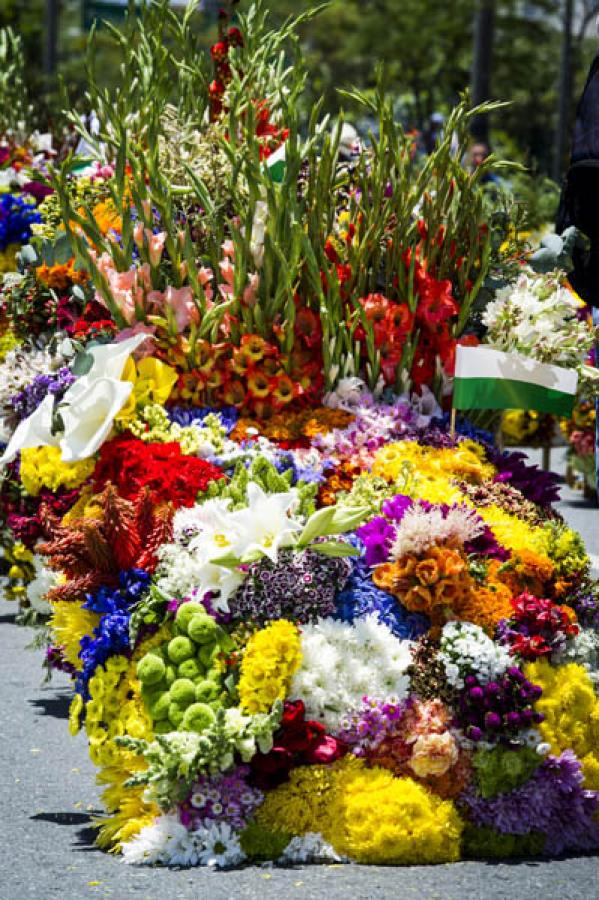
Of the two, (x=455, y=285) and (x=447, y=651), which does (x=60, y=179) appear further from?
(x=447, y=651)

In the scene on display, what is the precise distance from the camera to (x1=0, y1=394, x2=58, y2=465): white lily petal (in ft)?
16.4

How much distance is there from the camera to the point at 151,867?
3979 millimetres

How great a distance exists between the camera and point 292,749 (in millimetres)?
4031

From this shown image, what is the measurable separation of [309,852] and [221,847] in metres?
0.22

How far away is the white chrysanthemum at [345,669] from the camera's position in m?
4.09

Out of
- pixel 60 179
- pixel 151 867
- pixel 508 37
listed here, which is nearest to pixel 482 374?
pixel 60 179

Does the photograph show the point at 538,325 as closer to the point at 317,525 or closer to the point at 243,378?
the point at 243,378

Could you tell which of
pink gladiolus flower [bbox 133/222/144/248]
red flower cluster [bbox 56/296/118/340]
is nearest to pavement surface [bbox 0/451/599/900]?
red flower cluster [bbox 56/296/118/340]

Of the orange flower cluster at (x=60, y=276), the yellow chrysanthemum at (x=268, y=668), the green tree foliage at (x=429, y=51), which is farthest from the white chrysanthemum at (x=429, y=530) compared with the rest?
the green tree foliage at (x=429, y=51)

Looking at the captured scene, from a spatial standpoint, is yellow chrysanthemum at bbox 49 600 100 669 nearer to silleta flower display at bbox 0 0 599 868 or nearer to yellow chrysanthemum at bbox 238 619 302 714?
silleta flower display at bbox 0 0 599 868

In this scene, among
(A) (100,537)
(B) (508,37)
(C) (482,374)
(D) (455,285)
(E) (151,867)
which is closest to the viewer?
(E) (151,867)

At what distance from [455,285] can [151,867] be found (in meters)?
2.41

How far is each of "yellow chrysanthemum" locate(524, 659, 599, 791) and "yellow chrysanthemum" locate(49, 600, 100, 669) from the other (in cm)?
123

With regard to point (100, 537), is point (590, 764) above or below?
below
